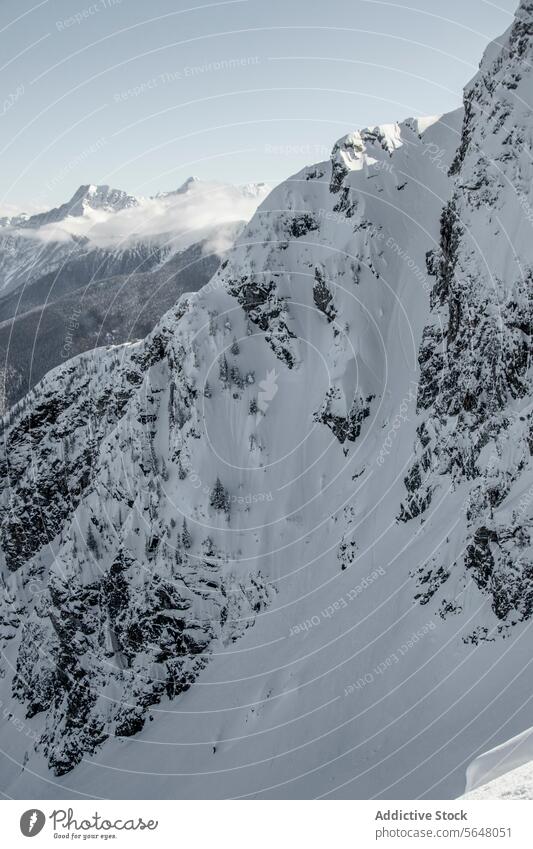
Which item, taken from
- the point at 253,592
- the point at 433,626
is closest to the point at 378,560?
the point at 433,626

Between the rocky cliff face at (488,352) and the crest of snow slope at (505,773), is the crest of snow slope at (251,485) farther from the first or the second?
the crest of snow slope at (505,773)

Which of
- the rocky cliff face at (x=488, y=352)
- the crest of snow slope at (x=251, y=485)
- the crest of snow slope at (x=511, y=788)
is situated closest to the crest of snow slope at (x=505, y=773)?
the crest of snow slope at (x=511, y=788)

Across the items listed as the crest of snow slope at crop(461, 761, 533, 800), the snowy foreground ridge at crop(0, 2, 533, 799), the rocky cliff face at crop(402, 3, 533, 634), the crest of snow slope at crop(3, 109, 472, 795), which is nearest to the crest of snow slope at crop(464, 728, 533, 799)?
the crest of snow slope at crop(461, 761, 533, 800)

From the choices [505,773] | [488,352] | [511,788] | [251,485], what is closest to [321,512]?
[251,485]

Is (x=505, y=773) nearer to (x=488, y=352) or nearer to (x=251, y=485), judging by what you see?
(x=488, y=352)

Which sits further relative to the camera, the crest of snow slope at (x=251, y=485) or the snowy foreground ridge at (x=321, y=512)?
the crest of snow slope at (x=251, y=485)

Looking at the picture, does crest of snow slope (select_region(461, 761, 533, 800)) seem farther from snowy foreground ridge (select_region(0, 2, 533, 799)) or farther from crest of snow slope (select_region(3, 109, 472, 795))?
crest of snow slope (select_region(3, 109, 472, 795))
